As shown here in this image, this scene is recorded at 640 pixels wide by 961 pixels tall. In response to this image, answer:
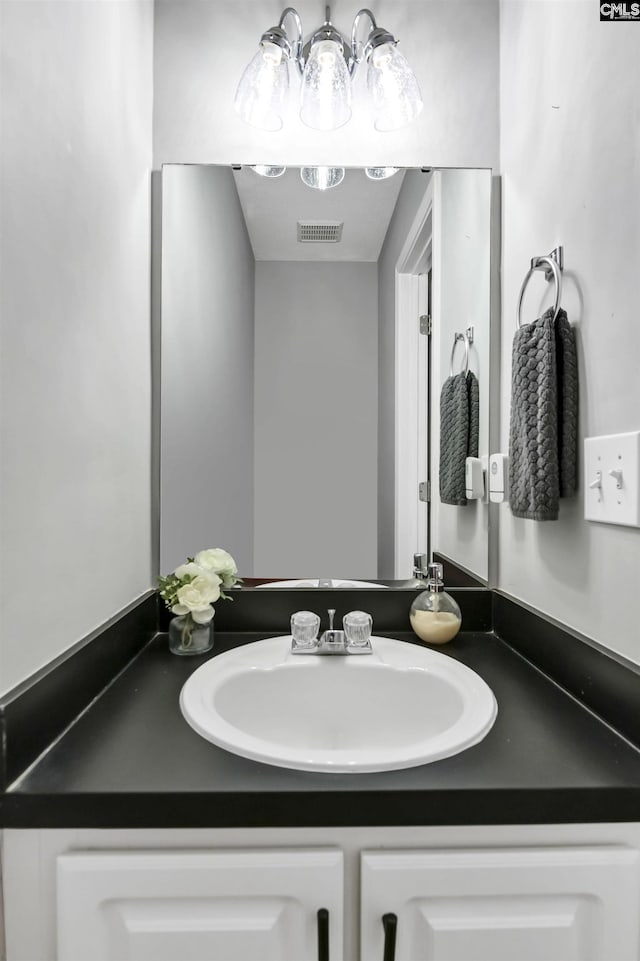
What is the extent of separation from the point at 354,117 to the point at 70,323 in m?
0.87

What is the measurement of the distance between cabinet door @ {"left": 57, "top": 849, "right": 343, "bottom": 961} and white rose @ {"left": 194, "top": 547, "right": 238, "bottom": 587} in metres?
0.57

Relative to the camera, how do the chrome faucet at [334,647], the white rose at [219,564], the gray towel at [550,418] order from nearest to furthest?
the gray towel at [550,418] → the chrome faucet at [334,647] → the white rose at [219,564]

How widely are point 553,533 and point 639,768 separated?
40 cm

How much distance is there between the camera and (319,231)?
130 centimetres

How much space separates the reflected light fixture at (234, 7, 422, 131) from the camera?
1.18 meters

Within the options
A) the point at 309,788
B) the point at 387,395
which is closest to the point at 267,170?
the point at 387,395

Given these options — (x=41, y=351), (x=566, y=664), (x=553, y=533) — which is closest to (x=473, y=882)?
(x=566, y=664)

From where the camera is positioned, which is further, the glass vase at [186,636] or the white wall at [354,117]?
the white wall at [354,117]

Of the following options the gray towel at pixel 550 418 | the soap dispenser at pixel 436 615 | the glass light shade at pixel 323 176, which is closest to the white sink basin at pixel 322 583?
the soap dispenser at pixel 436 615

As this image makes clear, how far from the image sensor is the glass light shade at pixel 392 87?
3.90ft

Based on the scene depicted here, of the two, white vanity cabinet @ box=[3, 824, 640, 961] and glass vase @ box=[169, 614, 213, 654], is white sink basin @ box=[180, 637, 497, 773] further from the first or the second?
white vanity cabinet @ box=[3, 824, 640, 961]

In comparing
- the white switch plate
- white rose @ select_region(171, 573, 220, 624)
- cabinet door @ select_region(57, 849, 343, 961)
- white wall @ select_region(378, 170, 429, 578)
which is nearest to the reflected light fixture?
white wall @ select_region(378, 170, 429, 578)

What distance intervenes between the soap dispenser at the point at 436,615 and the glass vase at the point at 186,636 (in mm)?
433

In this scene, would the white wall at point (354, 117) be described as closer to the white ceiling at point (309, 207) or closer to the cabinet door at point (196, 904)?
the white ceiling at point (309, 207)
